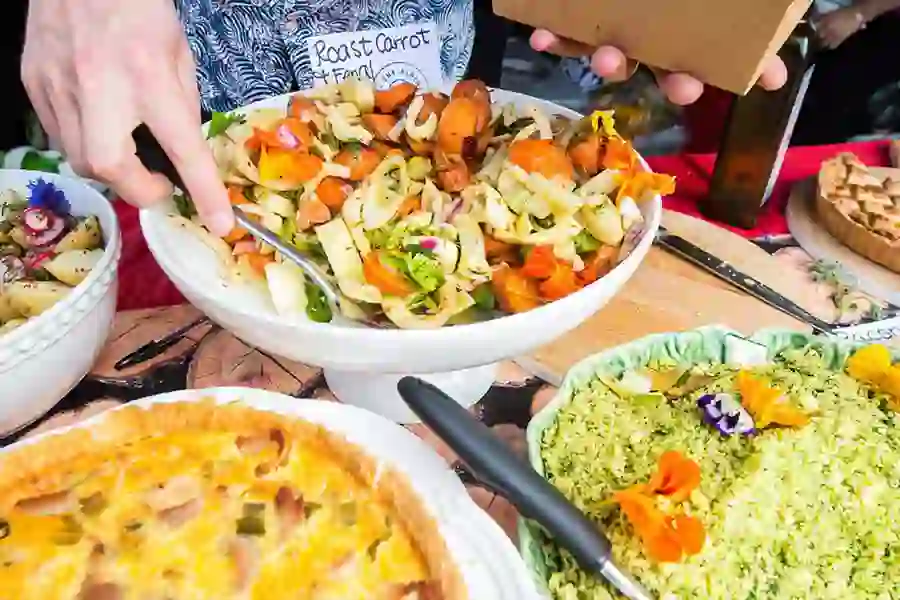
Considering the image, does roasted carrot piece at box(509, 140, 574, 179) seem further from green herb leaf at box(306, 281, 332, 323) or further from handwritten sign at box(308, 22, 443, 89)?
handwritten sign at box(308, 22, 443, 89)

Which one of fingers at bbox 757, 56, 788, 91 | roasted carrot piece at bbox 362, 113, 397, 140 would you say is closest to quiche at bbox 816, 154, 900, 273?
fingers at bbox 757, 56, 788, 91

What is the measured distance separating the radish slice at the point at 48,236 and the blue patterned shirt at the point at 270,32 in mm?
482

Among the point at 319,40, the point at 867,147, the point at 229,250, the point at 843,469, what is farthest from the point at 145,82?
the point at 867,147

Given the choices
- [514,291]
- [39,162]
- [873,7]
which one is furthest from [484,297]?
[873,7]

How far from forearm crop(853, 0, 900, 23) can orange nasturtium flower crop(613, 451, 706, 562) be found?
1.52 meters

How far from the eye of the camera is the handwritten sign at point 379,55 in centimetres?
134

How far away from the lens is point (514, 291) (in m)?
0.83

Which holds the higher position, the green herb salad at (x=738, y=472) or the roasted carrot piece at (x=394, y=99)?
the roasted carrot piece at (x=394, y=99)

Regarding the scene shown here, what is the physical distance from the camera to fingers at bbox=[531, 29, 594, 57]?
95 centimetres

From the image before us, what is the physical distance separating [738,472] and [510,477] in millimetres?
223

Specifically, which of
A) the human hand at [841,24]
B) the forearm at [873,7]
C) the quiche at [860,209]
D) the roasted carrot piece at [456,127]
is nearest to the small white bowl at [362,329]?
the roasted carrot piece at [456,127]

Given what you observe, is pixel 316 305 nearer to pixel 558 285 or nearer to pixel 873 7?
pixel 558 285

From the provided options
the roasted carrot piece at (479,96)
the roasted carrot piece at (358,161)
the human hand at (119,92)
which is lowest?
the roasted carrot piece at (358,161)

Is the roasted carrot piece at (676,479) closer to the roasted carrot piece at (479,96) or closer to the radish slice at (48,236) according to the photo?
the roasted carrot piece at (479,96)
